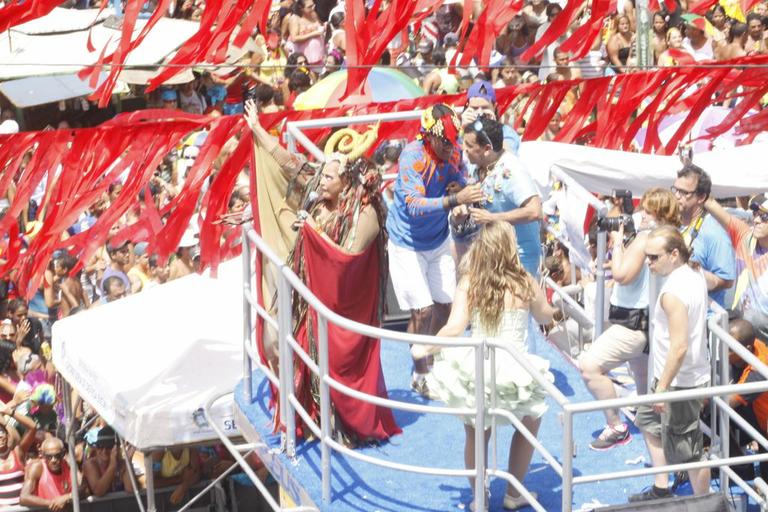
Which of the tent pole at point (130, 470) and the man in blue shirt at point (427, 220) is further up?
the man in blue shirt at point (427, 220)

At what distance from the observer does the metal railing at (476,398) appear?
6.62 meters

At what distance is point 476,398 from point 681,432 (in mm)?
1162

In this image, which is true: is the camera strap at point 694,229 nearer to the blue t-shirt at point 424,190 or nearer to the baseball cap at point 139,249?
the blue t-shirt at point 424,190

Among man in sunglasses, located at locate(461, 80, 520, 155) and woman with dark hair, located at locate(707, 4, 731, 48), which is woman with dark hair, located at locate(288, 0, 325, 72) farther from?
man in sunglasses, located at locate(461, 80, 520, 155)

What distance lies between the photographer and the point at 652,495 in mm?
7504

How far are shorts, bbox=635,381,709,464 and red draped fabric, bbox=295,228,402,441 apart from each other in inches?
61.0

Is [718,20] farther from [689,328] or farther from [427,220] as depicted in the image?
[689,328]

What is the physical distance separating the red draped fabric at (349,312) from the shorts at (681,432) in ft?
5.08

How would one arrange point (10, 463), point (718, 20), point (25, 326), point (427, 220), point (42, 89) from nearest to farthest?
point (427, 220) → point (10, 463) → point (25, 326) → point (718, 20) → point (42, 89)

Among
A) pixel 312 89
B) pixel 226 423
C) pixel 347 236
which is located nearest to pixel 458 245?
pixel 347 236

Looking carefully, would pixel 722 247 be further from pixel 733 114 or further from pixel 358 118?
pixel 733 114

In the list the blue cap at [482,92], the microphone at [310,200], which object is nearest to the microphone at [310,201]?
the microphone at [310,200]

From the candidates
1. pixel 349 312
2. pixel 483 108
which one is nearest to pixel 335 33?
pixel 483 108

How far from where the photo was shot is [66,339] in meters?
11.4
